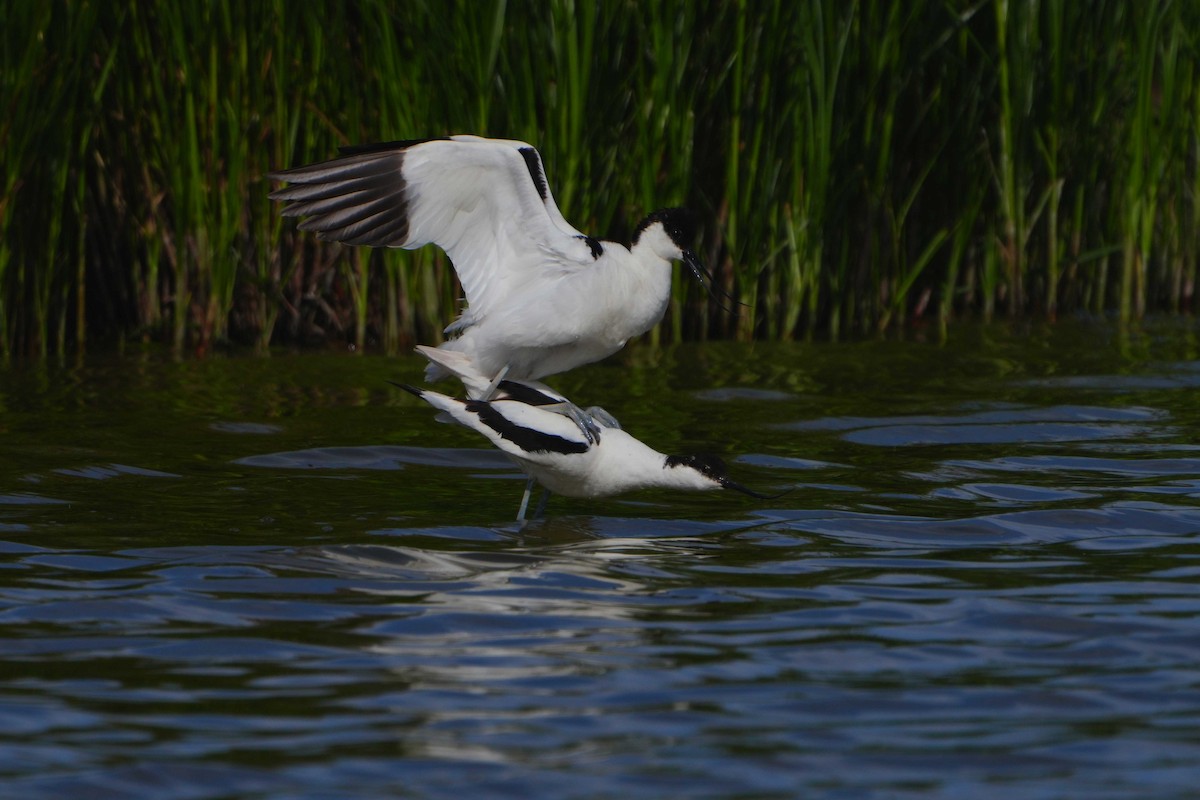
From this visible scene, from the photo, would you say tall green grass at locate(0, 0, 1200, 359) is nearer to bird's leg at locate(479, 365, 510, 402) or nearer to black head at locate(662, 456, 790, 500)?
bird's leg at locate(479, 365, 510, 402)

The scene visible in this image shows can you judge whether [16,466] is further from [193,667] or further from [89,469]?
[193,667]

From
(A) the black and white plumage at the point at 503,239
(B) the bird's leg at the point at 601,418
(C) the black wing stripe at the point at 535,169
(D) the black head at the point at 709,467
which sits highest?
(C) the black wing stripe at the point at 535,169

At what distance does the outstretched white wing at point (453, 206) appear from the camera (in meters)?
6.38

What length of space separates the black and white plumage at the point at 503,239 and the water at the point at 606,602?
665mm

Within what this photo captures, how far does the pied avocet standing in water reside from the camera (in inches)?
237

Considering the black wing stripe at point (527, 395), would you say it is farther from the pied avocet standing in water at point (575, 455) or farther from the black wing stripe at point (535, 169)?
the black wing stripe at point (535, 169)

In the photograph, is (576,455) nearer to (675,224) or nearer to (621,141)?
(675,224)

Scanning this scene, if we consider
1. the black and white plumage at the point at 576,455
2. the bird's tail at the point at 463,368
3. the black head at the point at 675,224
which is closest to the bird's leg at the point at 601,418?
the black and white plumage at the point at 576,455

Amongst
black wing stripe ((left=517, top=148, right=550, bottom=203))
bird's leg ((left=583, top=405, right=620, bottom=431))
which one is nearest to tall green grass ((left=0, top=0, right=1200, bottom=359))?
black wing stripe ((left=517, top=148, right=550, bottom=203))

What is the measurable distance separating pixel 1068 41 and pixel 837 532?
530cm

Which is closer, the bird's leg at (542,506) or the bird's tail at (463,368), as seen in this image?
the bird's leg at (542,506)

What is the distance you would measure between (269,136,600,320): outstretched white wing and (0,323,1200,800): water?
948 millimetres

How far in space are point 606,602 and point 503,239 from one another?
2.21 meters

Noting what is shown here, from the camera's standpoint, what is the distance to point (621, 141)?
909 centimetres
